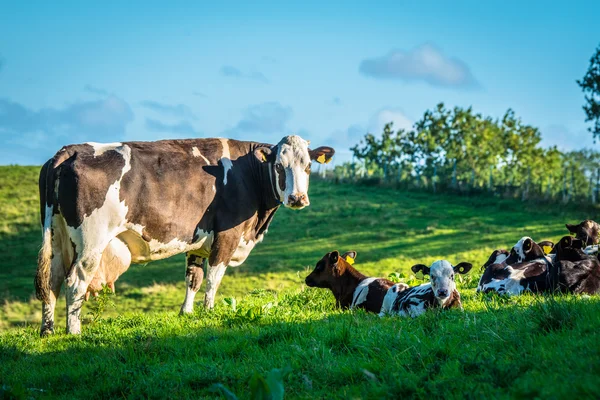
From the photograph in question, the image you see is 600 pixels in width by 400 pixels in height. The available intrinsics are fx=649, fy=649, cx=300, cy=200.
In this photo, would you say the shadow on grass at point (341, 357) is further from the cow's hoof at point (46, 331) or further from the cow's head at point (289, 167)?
the cow's head at point (289, 167)

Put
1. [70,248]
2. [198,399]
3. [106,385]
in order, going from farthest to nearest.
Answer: [70,248] → [106,385] → [198,399]

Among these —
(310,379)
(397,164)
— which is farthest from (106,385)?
(397,164)

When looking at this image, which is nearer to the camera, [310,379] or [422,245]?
[310,379]

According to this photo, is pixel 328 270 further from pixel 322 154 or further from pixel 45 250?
pixel 45 250

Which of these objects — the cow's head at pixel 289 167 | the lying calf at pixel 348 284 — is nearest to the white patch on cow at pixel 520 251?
the lying calf at pixel 348 284

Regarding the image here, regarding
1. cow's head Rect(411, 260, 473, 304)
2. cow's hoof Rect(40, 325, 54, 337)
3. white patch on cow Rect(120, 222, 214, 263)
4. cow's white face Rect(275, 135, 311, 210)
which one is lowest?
cow's hoof Rect(40, 325, 54, 337)

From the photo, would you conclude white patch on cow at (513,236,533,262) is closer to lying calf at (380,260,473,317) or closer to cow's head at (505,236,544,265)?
cow's head at (505,236,544,265)

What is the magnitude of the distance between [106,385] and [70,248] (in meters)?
4.03

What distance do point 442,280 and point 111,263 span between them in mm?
5538

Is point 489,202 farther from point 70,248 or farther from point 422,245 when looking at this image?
point 70,248

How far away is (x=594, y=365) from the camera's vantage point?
16.8 feet

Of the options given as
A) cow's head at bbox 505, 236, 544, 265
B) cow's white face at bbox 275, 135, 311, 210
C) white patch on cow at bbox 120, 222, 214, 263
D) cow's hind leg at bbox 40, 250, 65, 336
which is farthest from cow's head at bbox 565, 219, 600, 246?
cow's hind leg at bbox 40, 250, 65, 336

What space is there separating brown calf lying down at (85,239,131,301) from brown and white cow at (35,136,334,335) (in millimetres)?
56

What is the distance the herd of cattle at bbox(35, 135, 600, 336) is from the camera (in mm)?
10250
